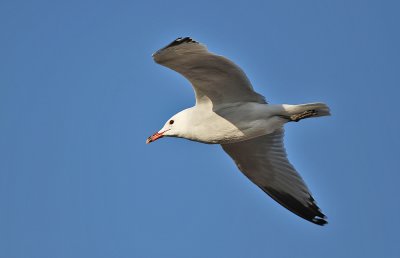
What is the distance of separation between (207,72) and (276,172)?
244 centimetres

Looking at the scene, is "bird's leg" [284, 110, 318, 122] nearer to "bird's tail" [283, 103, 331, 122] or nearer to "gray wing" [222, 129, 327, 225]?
"bird's tail" [283, 103, 331, 122]

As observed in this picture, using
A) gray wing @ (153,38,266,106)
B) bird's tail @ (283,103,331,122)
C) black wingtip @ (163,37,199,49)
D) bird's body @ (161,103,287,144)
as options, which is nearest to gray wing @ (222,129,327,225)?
bird's body @ (161,103,287,144)

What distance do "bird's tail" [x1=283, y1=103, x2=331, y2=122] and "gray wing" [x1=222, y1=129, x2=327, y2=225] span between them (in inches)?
58.2

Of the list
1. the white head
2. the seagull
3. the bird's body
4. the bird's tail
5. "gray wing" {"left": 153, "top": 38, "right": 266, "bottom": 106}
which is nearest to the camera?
"gray wing" {"left": 153, "top": 38, "right": 266, "bottom": 106}

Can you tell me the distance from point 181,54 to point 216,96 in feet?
3.74

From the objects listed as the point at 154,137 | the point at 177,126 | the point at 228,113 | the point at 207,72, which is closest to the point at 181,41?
the point at 207,72

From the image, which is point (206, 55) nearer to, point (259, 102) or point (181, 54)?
point (181, 54)

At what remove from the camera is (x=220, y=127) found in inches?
385

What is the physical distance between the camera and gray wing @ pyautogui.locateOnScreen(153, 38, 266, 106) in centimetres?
871

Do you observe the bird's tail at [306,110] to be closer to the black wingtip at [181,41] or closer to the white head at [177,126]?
the white head at [177,126]

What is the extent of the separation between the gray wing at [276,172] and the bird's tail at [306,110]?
1.48 metres

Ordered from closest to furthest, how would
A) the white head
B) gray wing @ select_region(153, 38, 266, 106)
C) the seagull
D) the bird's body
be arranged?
gray wing @ select_region(153, 38, 266, 106)
the seagull
the bird's body
the white head

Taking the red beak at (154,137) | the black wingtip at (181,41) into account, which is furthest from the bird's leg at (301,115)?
the black wingtip at (181,41)

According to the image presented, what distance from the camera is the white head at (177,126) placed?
32.6 ft
